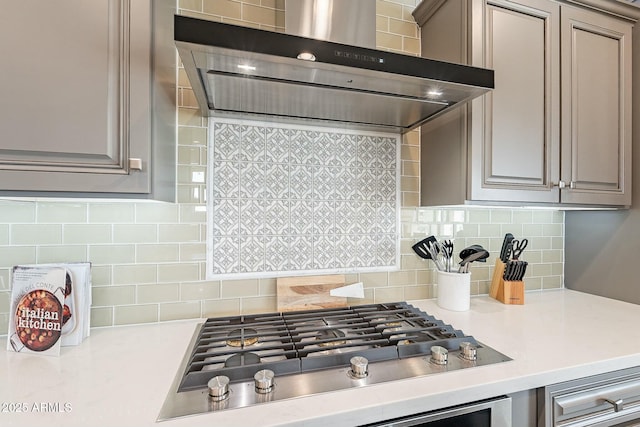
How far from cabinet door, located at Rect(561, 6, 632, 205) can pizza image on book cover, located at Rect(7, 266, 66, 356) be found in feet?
6.36

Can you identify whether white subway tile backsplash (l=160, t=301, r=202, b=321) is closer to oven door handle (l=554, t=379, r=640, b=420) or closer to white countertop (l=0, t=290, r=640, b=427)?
white countertop (l=0, t=290, r=640, b=427)

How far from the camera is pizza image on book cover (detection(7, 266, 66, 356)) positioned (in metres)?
0.91

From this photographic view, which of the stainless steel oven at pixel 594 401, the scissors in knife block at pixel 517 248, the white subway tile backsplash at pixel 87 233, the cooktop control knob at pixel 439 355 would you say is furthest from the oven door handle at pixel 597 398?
the white subway tile backsplash at pixel 87 233

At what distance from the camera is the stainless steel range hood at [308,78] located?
0.75 m

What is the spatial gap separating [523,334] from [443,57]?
117 cm

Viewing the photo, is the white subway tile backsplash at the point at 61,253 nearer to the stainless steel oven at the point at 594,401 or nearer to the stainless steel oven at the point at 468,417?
the stainless steel oven at the point at 468,417

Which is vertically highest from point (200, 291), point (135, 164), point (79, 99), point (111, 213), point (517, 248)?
point (79, 99)

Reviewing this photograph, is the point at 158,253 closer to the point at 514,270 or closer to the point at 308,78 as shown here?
the point at 308,78

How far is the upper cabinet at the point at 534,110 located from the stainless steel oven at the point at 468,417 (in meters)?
0.70

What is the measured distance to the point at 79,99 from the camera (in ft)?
2.63

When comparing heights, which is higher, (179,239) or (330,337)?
(179,239)

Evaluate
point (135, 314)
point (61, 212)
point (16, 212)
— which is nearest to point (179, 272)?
point (135, 314)

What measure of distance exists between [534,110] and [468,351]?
1041mm

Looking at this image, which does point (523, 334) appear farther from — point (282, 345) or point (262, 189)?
point (262, 189)
